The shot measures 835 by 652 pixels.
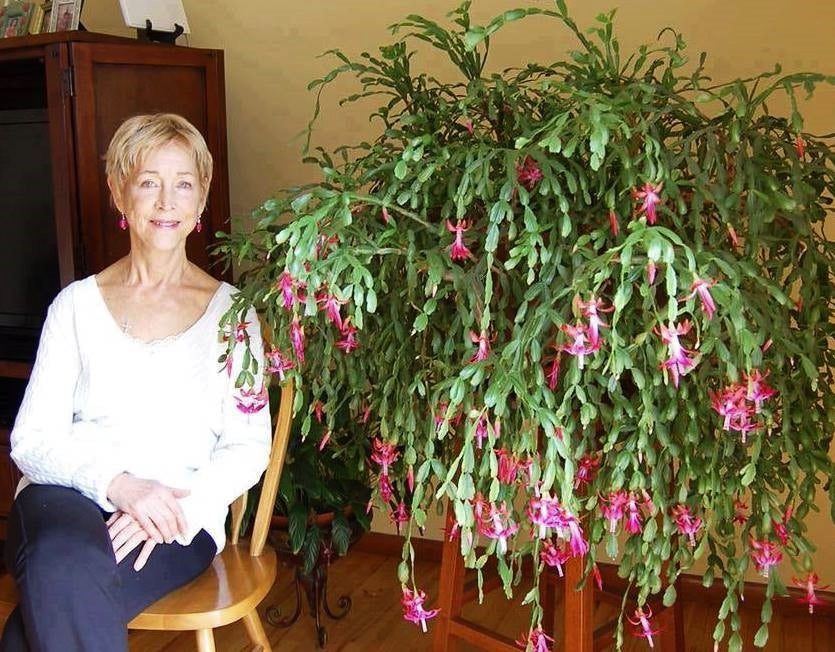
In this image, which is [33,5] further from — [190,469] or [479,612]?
[479,612]

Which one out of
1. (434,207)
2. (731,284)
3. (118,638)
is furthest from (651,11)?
(118,638)

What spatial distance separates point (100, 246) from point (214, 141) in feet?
1.39

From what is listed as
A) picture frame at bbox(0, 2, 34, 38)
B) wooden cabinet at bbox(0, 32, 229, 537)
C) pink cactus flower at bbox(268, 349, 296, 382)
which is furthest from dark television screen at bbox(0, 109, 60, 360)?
pink cactus flower at bbox(268, 349, 296, 382)

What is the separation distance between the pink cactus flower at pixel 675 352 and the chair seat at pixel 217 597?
85cm

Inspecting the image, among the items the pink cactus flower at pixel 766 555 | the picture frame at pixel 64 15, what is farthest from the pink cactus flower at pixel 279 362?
the picture frame at pixel 64 15

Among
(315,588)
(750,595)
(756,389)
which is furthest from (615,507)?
(750,595)

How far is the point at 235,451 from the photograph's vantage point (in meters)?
1.69

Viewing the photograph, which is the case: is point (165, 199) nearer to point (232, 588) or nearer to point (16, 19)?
point (232, 588)

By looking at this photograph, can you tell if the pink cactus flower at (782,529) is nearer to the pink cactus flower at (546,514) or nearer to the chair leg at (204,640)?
the pink cactus flower at (546,514)

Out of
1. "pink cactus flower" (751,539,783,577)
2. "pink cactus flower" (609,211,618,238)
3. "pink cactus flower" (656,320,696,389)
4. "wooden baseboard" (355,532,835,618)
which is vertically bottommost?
"wooden baseboard" (355,532,835,618)

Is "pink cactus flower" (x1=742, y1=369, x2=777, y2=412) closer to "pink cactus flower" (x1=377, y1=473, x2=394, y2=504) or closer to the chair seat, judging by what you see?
"pink cactus flower" (x1=377, y1=473, x2=394, y2=504)

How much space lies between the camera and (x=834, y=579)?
2.25 metres

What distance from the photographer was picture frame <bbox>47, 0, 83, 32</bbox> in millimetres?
2357

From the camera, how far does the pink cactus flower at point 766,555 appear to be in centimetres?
125
